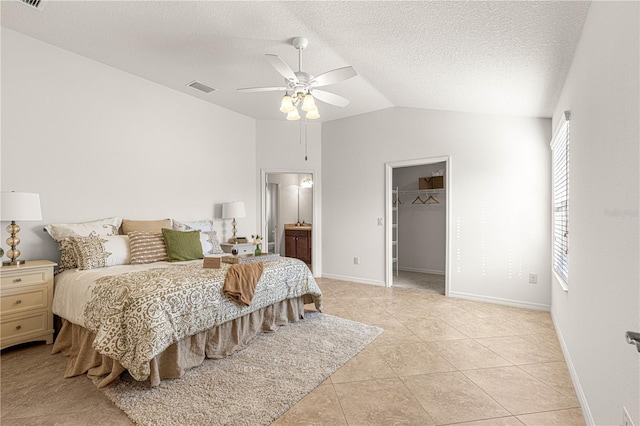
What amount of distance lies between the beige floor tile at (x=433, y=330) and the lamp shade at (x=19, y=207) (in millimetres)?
3760

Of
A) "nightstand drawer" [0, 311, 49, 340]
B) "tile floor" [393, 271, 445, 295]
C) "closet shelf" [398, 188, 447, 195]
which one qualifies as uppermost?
"closet shelf" [398, 188, 447, 195]

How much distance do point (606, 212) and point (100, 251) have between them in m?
3.82

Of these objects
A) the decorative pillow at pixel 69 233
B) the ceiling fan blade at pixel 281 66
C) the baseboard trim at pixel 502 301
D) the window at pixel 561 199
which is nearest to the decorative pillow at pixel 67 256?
the decorative pillow at pixel 69 233

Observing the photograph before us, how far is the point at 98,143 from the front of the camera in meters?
3.63

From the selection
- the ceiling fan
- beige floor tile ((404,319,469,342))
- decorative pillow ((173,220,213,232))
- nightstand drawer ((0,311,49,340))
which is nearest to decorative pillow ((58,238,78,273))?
nightstand drawer ((0,311,49,340))

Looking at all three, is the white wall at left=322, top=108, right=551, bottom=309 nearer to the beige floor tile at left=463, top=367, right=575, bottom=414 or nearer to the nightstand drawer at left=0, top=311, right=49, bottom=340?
the beige floor tile at left=463, top=367, right=575, bottom=414

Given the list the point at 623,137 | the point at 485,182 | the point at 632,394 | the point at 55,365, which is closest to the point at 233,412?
the point at 55,365

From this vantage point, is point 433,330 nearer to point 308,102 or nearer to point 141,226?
point 308,102

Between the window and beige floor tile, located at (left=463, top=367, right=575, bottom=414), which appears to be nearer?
beige floor tile, located at (left=463, top=367, right=575, bottom=414)

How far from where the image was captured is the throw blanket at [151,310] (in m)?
2.06

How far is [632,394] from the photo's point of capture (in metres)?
1.17

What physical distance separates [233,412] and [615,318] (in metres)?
2.04

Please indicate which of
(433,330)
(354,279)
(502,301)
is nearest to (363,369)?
(433,330)

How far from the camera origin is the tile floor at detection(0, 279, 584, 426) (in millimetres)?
1897
